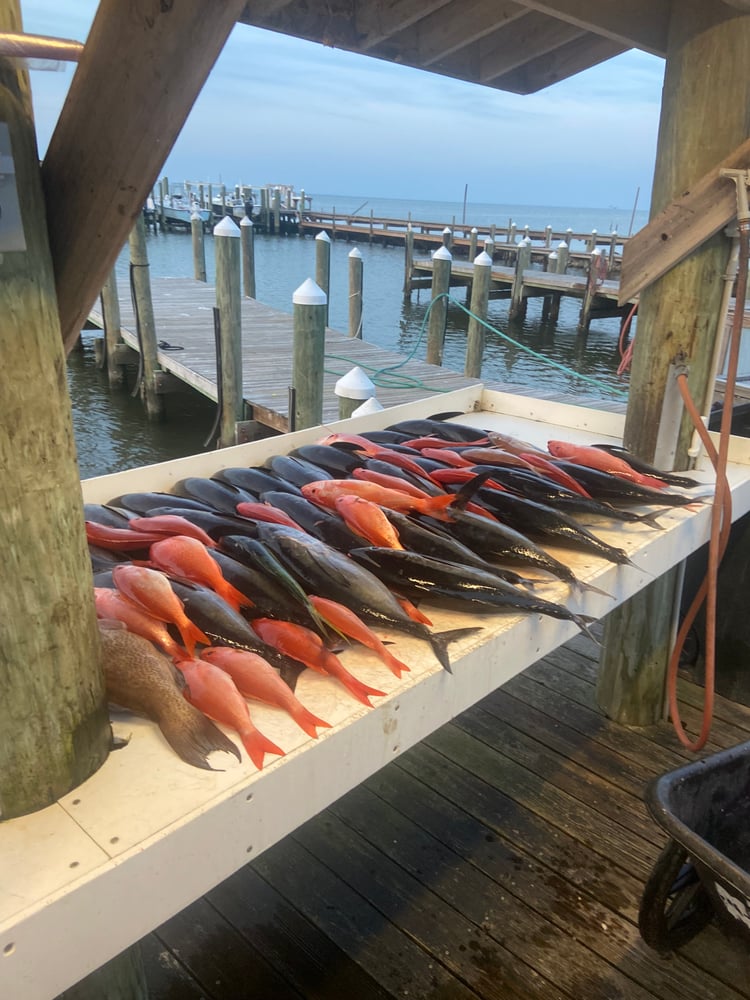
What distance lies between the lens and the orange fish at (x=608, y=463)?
306cm

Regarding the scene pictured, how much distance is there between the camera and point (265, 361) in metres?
11.2

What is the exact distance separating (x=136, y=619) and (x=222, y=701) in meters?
0.36

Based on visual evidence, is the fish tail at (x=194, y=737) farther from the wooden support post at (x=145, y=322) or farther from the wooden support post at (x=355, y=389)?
the wooden support post at (x=145, y=322)

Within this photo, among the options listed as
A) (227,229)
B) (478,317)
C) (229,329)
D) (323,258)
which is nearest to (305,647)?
(229,329)

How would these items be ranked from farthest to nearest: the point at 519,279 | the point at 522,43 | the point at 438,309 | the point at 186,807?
the point at 519,279 → the point at 438,309 → the point at 522,43 → the point at 186,807

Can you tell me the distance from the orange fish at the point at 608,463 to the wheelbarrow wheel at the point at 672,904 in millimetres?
1443

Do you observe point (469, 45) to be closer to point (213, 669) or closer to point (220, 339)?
point (213, 669)

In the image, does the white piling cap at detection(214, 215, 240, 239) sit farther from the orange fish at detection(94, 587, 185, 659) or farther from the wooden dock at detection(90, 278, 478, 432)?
the orange fish at detection(94, 587, 185, 659)

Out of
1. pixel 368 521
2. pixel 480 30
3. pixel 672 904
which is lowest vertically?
pixel 672 904

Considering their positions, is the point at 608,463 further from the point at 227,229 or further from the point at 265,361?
the point at 265,361

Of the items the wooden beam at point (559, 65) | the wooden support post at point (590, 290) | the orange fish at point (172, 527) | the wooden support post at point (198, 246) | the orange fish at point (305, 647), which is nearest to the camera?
the orange fish at point (305, 647)

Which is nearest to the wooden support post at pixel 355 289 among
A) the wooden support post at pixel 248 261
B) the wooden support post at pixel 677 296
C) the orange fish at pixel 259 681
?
the wooden support post at pixel 248 261

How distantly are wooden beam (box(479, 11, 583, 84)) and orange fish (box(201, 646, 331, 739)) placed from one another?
9.84 ft

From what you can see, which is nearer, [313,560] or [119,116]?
[119,116]
